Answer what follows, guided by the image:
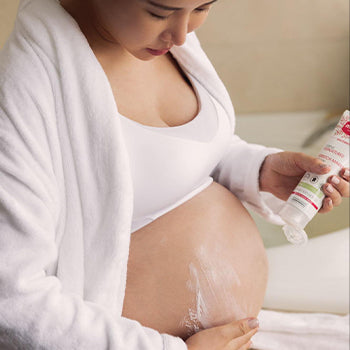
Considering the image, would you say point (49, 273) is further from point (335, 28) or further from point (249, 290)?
point (335, 28)

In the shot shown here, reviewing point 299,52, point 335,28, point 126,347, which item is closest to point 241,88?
point 299,52

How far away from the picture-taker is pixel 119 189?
1.99 feet

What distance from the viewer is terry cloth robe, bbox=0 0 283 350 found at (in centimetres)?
54

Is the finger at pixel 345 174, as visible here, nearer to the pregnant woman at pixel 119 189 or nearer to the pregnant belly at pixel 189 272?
the pregnant woman at pixel 119 189

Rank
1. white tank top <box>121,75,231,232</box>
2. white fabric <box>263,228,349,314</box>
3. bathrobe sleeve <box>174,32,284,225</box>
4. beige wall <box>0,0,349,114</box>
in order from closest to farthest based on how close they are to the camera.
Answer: white tank top <box>121,75,231,232</box>
bathrobe sleeve <box>174,32,284,225</box>
white fabric <box>263,228,349,314</box>
beige wall <box>0,0,349,114</box>

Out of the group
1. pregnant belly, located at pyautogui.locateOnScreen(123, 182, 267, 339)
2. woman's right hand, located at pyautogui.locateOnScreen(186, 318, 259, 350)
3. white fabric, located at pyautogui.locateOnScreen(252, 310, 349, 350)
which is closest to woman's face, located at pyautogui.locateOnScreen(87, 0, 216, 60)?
pregnant belly, located at pyautogui.locateOnScreen(123, 182, 267, 339)

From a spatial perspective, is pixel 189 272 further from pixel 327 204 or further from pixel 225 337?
pixel 327 204

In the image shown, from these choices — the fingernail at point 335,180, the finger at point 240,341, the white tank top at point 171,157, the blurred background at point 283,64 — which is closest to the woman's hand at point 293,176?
the fingernail at point 335,180

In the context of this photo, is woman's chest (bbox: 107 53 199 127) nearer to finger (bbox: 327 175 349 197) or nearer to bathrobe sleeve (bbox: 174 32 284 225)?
bathrobe sleeve (bbox: 174 32 284 225)

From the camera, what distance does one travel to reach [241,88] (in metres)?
1.70

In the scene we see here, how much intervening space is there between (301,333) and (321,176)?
0.40 metres

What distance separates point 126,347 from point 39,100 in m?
0.29

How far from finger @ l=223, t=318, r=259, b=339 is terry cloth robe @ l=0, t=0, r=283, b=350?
0.29ft

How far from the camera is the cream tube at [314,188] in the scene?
71 centimetres
